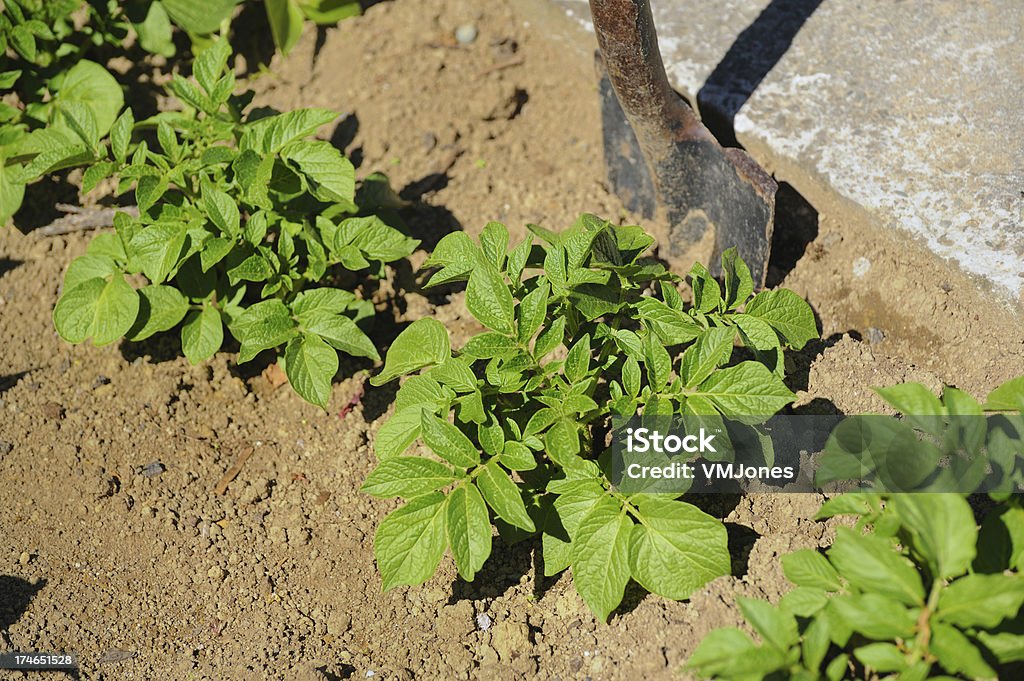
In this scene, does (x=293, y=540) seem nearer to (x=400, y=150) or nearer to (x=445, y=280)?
(x=445, y=280)

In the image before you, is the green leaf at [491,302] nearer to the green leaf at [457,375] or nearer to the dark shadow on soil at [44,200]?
the green leaf at [457,375]

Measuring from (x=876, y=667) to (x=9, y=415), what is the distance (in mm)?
2036

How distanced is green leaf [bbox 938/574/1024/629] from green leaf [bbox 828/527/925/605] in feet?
0.13

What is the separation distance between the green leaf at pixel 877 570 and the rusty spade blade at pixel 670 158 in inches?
Result: 39.9

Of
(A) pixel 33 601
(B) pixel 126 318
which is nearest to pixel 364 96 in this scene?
(B) pixel 126 318

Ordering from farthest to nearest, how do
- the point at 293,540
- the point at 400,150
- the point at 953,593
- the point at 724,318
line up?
1. the point at 400,150
2. the point at 293,540
3. the point at 724,318
4. the point at 953,593

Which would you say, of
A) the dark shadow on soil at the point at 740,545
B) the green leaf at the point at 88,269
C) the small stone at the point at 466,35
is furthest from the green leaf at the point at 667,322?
the small stone at the point at 466,35

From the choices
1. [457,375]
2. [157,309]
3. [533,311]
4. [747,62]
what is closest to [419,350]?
[457,375]

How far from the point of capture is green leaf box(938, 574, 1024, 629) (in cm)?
135

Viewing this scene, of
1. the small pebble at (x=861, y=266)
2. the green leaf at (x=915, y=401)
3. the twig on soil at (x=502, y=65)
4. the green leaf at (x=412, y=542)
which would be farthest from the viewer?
the twig on soil at (x=502, y=65)

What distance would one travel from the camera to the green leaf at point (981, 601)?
1.35 metres

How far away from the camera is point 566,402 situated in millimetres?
1840

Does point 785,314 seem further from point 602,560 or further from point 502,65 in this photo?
point 502,65

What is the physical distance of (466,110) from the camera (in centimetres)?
307
